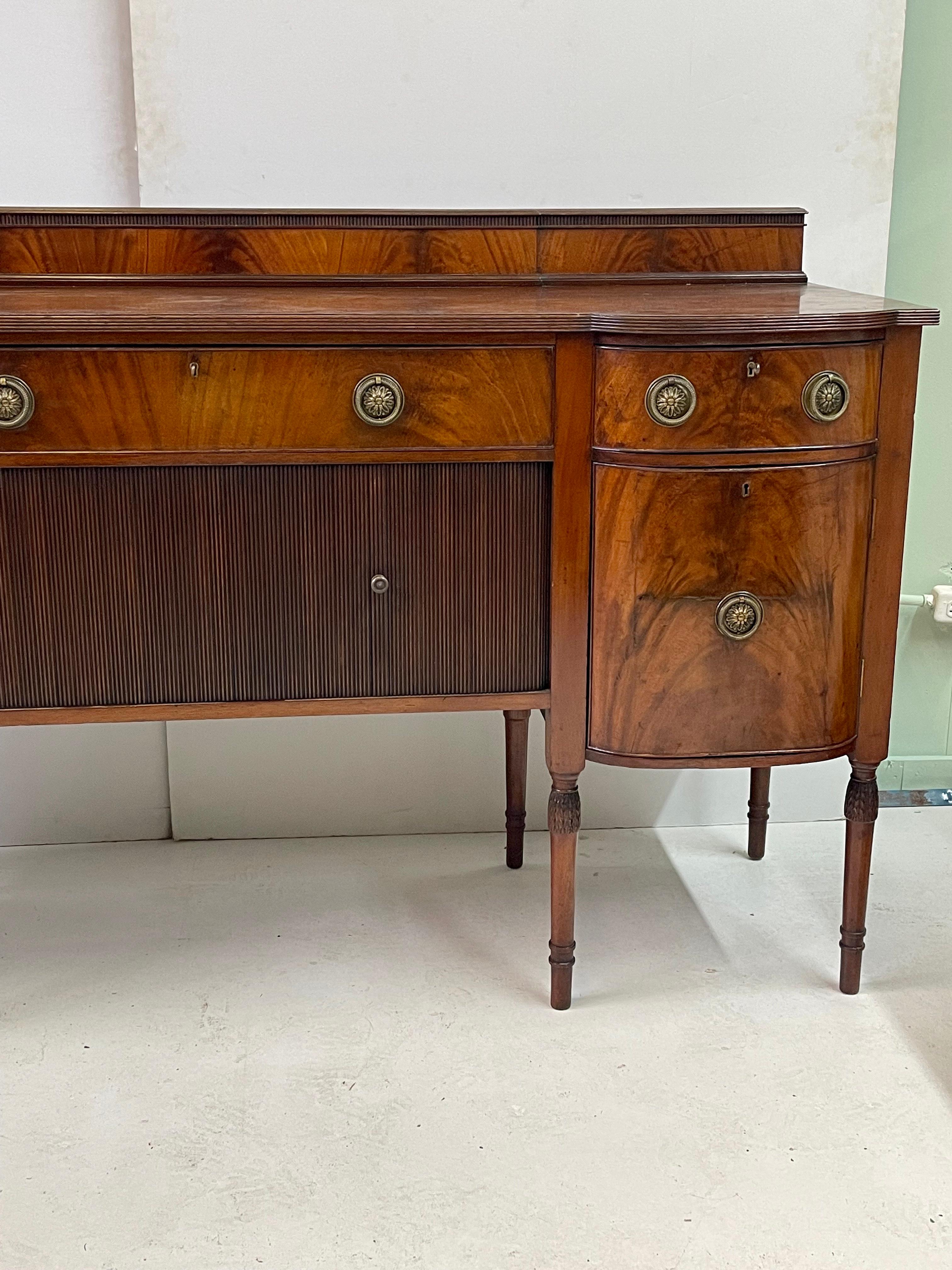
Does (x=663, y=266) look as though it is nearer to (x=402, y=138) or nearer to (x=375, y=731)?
(x=402, y=138)

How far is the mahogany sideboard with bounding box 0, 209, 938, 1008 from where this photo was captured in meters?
1.48

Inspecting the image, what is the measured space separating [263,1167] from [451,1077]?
27cm

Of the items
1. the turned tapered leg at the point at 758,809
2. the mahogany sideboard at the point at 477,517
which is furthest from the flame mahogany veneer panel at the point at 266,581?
the turned tapered leg at the point at 758,809

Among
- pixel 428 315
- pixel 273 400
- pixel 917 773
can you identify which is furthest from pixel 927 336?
pixel 273 400

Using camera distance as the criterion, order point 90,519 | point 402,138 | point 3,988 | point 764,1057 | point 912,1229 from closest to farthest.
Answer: point 912,1229 → point 90,519 → point 764,1057 → point 3,988 → point 402,138

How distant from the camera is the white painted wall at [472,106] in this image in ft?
6.57

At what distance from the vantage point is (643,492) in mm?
1531

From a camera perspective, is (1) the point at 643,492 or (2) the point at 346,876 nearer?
(1) the point at 643,492

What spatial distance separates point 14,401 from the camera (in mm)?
1453

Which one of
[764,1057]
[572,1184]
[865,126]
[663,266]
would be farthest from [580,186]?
[572,1184]

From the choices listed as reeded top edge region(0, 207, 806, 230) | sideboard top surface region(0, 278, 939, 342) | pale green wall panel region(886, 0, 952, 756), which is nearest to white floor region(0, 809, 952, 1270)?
pale green wall panel region(886, 0, 952, 756)

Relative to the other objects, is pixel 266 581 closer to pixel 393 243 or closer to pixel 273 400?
pixel 273 400

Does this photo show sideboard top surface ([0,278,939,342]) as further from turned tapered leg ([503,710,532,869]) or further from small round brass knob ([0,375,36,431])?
turned tapered leg ([503,710,532,869])

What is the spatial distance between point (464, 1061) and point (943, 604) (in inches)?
51.9
